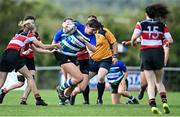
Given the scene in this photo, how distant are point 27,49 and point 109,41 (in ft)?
8.37

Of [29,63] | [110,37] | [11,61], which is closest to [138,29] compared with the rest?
[11,61]

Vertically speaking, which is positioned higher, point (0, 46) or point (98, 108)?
point (0, 46)

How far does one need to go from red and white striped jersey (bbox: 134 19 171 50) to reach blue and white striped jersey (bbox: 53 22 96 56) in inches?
110

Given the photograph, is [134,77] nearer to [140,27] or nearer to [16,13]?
[140,27]

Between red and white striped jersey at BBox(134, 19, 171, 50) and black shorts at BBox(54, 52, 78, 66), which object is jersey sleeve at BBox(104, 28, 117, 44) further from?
red and white striped jersey at BBox(134, 19, 171, 50)

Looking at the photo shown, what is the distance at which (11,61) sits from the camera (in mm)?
20594

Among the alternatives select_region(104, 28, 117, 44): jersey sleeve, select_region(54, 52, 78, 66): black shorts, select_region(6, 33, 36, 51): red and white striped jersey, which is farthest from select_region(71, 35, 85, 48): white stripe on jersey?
select_region(104, 28, 117, 44): jersey sleeve

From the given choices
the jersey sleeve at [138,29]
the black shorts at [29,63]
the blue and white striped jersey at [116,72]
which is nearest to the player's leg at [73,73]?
the black shorts at [29,63]

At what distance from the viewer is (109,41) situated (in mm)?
23219

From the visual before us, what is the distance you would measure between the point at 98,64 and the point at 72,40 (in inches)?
81.8

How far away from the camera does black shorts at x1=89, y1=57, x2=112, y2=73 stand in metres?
22.9

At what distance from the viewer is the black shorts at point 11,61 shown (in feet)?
67.6

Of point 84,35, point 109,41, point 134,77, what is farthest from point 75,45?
point 134,77

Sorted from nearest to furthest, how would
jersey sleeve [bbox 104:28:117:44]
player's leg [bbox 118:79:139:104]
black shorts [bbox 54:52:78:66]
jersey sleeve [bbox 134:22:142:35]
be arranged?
jersey sleeve [bbox 134:22:142:35]
black shorts [bbox 54:52:78:66]
jersey sleeve [bbox 104:28:117:44]
player's leg [bbox 118:79:139:104]
